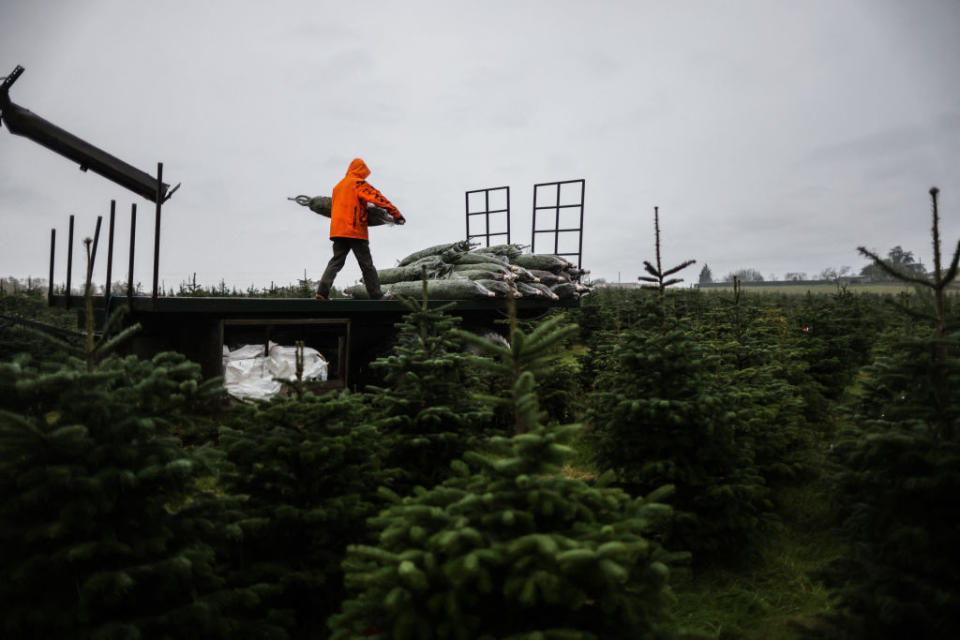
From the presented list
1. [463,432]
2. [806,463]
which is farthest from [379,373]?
[806,463]

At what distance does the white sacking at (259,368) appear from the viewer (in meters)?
6.91

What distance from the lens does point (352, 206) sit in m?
8.25

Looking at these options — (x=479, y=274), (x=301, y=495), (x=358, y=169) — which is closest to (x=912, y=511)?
(x=301, y=495)

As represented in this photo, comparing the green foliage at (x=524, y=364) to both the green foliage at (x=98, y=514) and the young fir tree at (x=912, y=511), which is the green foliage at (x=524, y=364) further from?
the young fir tree at (x=912, y=511)

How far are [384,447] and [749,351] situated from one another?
16.1 feet

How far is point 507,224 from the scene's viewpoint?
14.5 meters

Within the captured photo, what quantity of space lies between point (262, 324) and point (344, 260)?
6.11 feet

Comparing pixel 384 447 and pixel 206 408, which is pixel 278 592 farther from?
pixel 206 408

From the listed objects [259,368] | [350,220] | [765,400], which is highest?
[350,220]

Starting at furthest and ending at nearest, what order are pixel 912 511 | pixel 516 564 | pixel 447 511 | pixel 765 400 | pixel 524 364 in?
1. pixel 765 400
2. pixel 912 511
3. pixel 524 364
4. pixel 447 511
5. pixel 516 564

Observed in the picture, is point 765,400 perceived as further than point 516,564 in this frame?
Yes

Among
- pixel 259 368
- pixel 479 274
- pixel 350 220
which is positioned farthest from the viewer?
pixel 479 274

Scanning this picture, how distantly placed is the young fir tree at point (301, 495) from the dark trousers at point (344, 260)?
15.9ft

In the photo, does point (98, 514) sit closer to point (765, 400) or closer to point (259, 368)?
point (259, 368)
